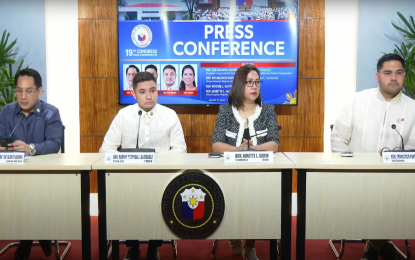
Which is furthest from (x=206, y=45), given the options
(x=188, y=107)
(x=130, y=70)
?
(x=130, y=70)

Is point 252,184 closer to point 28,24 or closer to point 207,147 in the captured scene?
point 207,147

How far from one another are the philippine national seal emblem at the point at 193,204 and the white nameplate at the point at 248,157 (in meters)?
0.17

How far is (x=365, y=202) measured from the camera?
235 cm

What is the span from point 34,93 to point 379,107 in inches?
101

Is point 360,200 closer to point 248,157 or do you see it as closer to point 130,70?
point 248,157

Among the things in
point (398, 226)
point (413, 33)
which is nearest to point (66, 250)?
point (398, 226)

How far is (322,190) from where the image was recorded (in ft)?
7.72

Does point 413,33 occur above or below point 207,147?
above

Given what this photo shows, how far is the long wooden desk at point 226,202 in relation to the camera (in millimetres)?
2363

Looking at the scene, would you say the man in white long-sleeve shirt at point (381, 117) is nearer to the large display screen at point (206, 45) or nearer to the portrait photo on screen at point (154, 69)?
the large display screen at point (206, 45)

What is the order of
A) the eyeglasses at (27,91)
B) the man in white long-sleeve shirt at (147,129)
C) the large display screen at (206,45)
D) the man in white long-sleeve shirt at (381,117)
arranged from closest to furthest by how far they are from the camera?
1. the eyeglasses at (27,91)
2. the man in white long-sleeve shirt at (381,117)
3. the man in white long-sleeve shirt at (147,129)
4. the large display screen at (206,45)

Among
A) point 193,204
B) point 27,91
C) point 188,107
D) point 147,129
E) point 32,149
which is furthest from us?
point 188,107

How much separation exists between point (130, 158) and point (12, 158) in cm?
67

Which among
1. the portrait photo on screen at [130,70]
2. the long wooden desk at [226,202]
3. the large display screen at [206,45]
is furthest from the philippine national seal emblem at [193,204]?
the portrait photo on screen at [130,70]
